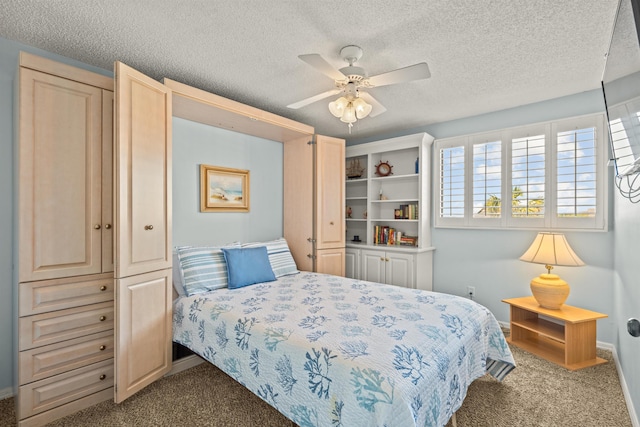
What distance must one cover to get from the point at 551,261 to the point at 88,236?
12.5 feet

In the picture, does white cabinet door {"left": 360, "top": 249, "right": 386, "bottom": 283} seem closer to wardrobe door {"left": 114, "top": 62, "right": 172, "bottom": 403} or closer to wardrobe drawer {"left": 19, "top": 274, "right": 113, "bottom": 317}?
wardrobe door {"left": 114, "top": 62, "right": 172, "bottom": 403}

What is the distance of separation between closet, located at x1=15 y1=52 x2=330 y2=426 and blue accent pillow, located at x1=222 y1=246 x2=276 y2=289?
0.57 m

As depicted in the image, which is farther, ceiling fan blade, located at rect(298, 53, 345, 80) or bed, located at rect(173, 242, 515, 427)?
ceiling fan blade, located at rect(298, 53, 345, 80)

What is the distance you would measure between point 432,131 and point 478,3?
2.41 metres

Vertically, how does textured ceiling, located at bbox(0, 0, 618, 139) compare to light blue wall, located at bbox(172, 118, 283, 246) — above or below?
above

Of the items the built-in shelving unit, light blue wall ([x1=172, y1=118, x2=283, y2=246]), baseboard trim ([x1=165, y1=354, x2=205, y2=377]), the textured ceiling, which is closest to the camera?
the textured ceiling

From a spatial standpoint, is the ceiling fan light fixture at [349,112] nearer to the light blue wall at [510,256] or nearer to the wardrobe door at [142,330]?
the wardrobe door at [142,330]

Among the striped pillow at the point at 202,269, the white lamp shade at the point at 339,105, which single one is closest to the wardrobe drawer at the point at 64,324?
the striped pillow at the point at 202,269

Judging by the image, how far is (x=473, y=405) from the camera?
2055mm

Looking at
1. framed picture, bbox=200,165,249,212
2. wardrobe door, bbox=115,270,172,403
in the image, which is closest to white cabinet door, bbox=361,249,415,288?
framed picture, bbox=200,165,249,212

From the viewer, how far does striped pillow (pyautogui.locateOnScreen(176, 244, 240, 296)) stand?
259cm

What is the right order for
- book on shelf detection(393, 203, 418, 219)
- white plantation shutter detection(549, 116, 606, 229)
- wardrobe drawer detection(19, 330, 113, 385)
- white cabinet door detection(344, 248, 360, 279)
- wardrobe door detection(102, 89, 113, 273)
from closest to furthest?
wardrobe drawer detection(19, 330, 113, 385) < wardrobe door detection(102, 89, 113, 273) < white plantation shutter detection(549, 116, 606, 229) < book on shelf detection(393, 203, 418, 219) < white cabinet door detection(344, 248, 360, 279)

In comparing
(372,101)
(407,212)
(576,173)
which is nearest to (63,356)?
(372,101)

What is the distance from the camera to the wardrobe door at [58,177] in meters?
1.89
